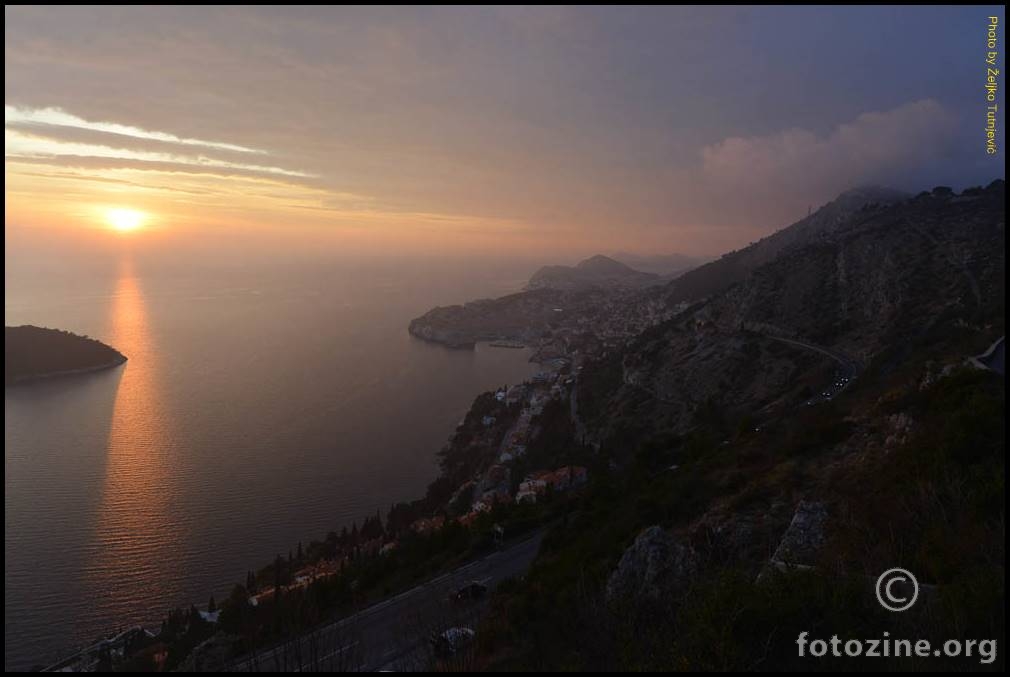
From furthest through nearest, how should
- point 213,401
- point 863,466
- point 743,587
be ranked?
point 213,401 < point 863,466 < point 743,587

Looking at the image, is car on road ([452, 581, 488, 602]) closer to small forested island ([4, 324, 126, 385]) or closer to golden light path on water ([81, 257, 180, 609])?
golden light path on water ([81, 257, 180, 609])

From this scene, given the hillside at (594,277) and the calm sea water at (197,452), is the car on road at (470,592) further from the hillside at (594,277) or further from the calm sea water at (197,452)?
the hillside at (594,277)

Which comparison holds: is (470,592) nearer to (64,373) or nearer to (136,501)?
(136,501)

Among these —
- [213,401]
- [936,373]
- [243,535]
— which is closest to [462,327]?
[213,401]

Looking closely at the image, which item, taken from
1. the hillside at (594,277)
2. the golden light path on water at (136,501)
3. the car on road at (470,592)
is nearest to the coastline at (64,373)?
the golden light path on water at (136,501)

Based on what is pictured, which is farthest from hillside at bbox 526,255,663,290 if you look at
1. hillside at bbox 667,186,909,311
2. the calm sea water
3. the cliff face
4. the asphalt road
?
the asphalt road

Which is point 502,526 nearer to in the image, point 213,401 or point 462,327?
point 213,401
